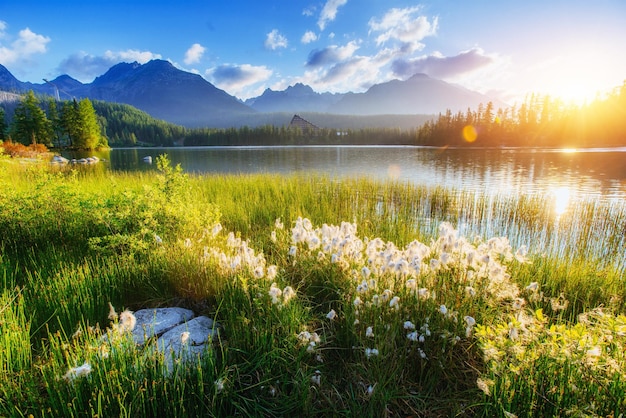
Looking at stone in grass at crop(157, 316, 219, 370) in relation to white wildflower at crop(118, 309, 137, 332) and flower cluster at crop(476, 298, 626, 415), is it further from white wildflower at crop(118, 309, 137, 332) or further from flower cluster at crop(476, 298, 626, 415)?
flower cluster at crop(476, 298, 626, 415)

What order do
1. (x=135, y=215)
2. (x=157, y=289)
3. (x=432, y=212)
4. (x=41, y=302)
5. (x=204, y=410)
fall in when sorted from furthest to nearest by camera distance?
(x=432, y=212) → (x=135, y=215) → (x=157, y=289) → (x=41, y=302) → (x=204, y=410)

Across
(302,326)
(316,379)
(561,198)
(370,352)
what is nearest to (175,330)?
(302,326)

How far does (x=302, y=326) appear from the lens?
11.3 ft

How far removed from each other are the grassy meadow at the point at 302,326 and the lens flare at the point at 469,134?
88.1m

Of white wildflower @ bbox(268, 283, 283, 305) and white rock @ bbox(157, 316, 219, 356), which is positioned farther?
white wildflower @ bbox(268, 283, 283, 305)

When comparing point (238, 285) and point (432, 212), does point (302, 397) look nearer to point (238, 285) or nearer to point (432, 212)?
point (238, 285)

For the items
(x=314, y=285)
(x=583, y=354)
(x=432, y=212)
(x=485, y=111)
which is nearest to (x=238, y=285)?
(x=314, y=285)

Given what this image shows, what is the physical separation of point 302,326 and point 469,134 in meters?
93.2

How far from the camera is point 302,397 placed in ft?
9.05

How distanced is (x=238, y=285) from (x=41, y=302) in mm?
2355

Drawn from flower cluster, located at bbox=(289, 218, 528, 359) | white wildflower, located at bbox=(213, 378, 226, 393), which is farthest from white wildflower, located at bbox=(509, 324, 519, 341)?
white wildflower, located at bbox=(213, 378, 226, 393)

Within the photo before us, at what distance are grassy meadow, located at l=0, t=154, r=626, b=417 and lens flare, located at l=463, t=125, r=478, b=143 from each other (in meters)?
88.1

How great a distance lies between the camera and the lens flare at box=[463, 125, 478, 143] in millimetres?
83812

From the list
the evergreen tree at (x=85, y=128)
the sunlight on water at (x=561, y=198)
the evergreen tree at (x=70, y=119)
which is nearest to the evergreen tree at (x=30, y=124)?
the evergreen tree at (x=70, y=119)
